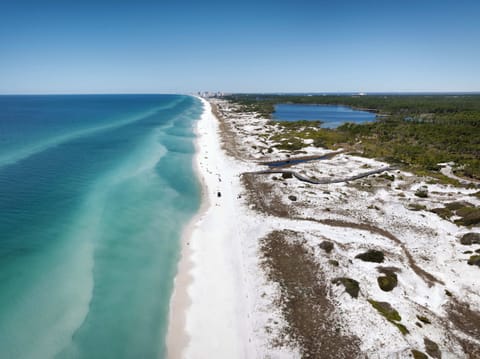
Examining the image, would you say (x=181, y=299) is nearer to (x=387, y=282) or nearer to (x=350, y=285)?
(x=350, y=285)

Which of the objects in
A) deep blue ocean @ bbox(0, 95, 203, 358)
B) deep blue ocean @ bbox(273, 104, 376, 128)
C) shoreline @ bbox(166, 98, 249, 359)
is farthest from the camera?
deep blue ocean @ bbox(273, 104, 376, 128)

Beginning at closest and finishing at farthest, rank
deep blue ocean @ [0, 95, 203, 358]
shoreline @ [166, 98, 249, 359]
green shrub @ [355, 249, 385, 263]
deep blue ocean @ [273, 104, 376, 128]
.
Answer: shoreline @ [166, 98, 249, 359], deep blue ocean @ [0, 95, 203, 358], green shrub @ [355, 249, 385, 263], deep blue ocean @ [273, 104, 376, 128]

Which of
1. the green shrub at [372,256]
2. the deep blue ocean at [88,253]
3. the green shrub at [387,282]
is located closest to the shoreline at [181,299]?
the deep blue ocean at [88,253]

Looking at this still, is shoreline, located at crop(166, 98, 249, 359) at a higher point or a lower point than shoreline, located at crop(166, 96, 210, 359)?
higher

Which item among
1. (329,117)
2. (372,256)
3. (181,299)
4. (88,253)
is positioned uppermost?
(372,256)

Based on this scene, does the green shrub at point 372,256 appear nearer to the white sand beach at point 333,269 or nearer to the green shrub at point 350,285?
the white sand beach at point 333,269

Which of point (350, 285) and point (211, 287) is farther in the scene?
point (211, 287)

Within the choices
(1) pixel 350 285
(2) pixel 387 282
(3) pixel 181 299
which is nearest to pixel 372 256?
(2) pixel 387 282

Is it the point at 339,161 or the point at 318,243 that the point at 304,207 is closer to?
the point at 318,243

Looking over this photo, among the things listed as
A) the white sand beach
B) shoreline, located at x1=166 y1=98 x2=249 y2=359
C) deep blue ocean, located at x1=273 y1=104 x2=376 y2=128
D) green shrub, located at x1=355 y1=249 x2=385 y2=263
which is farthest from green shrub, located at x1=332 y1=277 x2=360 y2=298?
deep blue ocean, located at x1=273 y1=104 x2=376 y2=128

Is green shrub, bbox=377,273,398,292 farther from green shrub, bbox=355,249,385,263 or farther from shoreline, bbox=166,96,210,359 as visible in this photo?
shoreline, bbox=166,96,210,359
